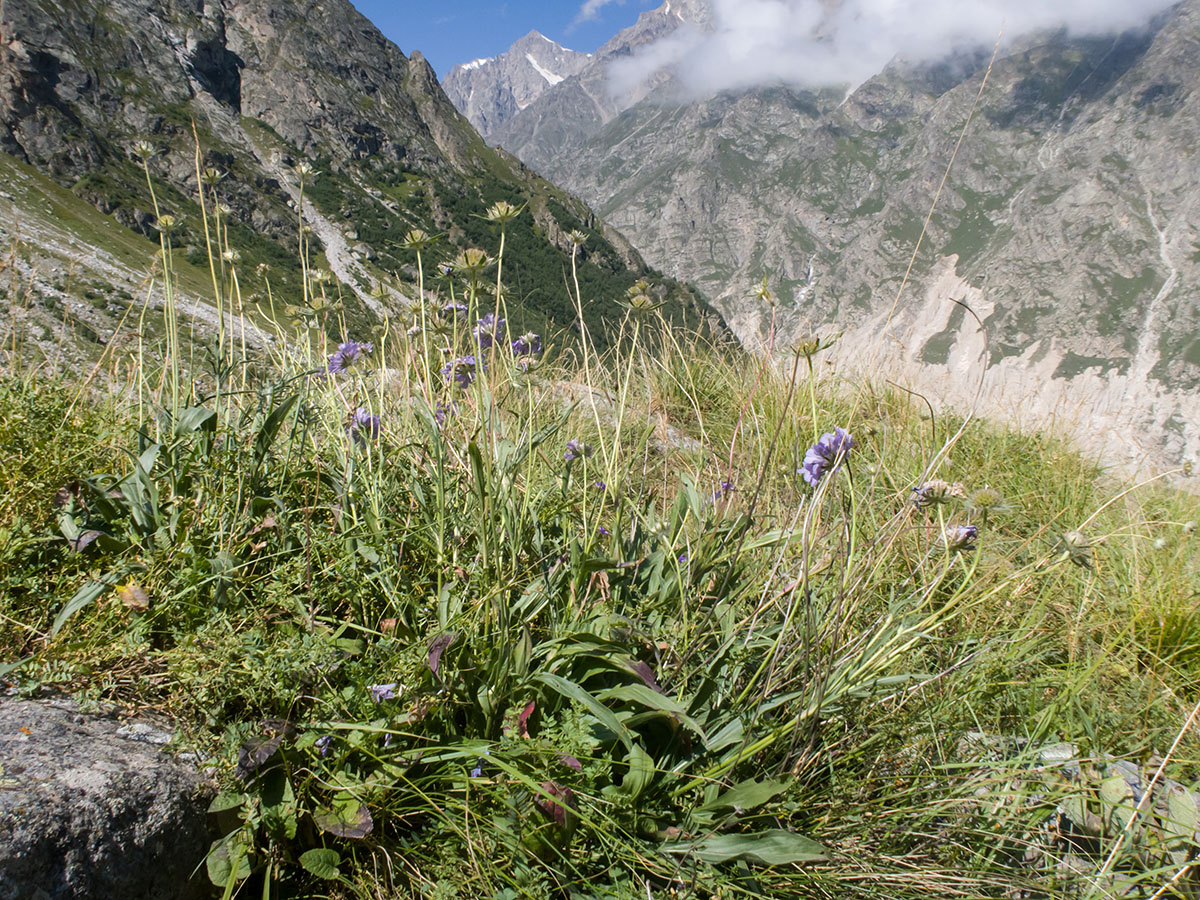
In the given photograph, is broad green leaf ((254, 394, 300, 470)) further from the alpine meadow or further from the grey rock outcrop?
the grey rock outcrop

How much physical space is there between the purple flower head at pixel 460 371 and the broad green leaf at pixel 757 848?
5.32ft

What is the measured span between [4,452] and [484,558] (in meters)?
1.39

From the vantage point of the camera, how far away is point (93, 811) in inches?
42.0

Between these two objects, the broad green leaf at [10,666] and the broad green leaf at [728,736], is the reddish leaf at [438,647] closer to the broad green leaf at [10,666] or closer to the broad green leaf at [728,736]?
the broad green leaf at [728,736]

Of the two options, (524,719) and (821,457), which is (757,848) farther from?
(821,457)

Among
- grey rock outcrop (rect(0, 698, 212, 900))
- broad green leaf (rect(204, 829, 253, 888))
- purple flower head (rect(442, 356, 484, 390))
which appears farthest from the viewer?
purple flower head (rect(442, 356, 484, 390))

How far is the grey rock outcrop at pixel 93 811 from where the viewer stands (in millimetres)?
984

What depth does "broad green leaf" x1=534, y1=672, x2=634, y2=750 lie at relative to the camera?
1.24 m

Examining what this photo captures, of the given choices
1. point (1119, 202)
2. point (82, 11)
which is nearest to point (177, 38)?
point (82, 11)

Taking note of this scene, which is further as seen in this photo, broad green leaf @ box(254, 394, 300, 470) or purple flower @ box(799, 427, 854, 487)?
broad green leaf @ box(254, 394, 300, 470)

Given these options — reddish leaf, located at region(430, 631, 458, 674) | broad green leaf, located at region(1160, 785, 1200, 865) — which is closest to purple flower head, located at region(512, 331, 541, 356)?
reddish leaf, located at region(430, 631, 458, 674)

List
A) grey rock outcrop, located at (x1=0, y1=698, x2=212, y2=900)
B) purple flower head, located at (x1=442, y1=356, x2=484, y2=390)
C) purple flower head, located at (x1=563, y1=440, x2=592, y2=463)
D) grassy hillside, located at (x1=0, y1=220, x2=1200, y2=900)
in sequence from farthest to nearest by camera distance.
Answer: purple flower head, located at (x1=442, y1=356, x2=484, y2=390) < purple flower head, located at (x1=563, y1=440, x2=592, y2=463) < grassy hillside, located at (x1=0, y1=220, x2=1200, y2=900) < grey rock outcrop, located at (x1=0, y1=698, x2=212, y2=900)

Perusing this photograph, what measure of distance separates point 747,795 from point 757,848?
88mm

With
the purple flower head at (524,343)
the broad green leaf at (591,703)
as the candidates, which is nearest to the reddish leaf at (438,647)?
the broad green leaf at (591,703)
